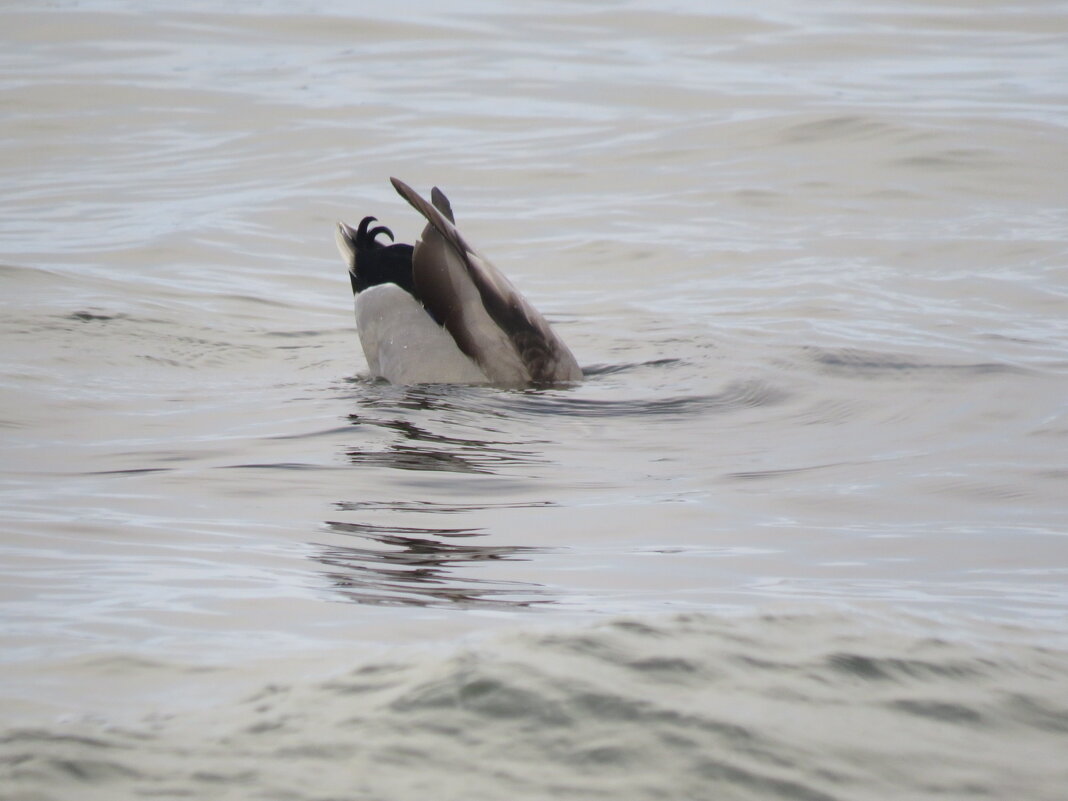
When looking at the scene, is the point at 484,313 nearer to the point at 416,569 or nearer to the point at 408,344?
the point at 408,344

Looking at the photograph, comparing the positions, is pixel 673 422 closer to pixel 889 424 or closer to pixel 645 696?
pixel 889 424

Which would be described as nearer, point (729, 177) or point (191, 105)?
point (729, 177)

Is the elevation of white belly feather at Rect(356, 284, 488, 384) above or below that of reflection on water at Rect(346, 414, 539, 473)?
above

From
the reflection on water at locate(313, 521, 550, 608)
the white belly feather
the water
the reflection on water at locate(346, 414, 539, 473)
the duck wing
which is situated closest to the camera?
the water

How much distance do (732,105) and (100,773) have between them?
1320 cm

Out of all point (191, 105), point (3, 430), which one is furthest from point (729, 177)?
point (3, 430)

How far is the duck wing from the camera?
19.9 feet

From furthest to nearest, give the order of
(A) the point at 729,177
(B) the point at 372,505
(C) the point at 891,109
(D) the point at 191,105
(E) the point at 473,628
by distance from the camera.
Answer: (D) the point at 191,105 → (C) the point at 891,109 → (A) the point at 729,177 → (B) the point at 372,505 → (E) the point at 473,628

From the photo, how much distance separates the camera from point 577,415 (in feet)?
18.9

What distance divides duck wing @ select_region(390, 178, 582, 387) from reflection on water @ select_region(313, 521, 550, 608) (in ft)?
7.86

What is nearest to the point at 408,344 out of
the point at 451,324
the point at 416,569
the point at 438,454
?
the point at 451,324

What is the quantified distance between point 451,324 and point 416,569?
119 inches

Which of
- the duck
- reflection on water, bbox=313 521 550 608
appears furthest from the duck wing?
reflection on water, bbox=313 521 550 608

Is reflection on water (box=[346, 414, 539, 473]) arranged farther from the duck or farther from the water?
the duck
